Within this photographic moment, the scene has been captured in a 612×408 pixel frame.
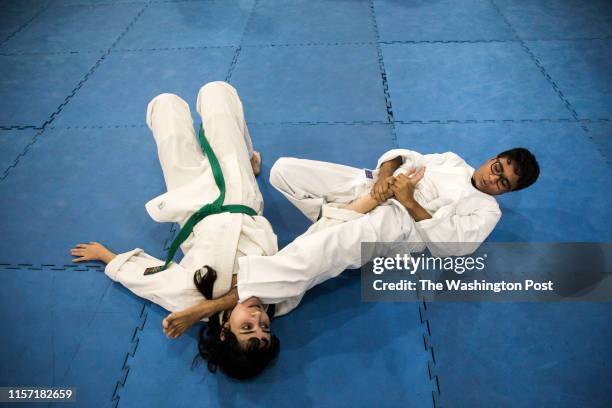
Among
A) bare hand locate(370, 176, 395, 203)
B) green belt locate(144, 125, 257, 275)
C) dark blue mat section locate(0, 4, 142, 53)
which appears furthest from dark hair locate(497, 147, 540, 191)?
dark blue mat section locate(0, 4, 142, 53)

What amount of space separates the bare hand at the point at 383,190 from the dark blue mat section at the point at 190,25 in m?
3.80

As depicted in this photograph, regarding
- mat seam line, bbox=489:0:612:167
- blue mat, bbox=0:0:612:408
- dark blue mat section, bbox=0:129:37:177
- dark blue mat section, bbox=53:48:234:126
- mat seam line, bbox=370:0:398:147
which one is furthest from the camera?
dark blue mat section, bbox=53:48:234:126

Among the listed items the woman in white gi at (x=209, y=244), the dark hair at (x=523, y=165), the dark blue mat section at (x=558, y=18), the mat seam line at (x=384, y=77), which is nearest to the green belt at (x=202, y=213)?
the woman in white gi at (x=209, y=244)

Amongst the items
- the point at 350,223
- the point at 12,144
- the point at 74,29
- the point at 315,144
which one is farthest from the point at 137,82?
the point at 350,223

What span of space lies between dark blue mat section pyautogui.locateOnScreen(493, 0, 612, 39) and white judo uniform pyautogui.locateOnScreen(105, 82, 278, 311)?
4.73 metres

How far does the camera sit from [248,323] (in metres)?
2.30

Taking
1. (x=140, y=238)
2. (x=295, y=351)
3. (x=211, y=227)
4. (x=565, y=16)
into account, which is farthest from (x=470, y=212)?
(x=565, y=16)

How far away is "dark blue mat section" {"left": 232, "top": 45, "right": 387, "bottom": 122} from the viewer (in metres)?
4.32

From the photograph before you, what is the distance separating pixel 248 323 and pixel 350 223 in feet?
3.03

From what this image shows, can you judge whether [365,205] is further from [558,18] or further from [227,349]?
[558,18]

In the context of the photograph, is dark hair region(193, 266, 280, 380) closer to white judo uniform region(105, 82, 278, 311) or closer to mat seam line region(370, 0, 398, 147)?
white judo uniform region(105, 82, 278, 311)

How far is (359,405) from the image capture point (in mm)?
2369

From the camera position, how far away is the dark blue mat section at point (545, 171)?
10.5 feet

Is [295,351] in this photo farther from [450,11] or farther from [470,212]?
[450,11]
